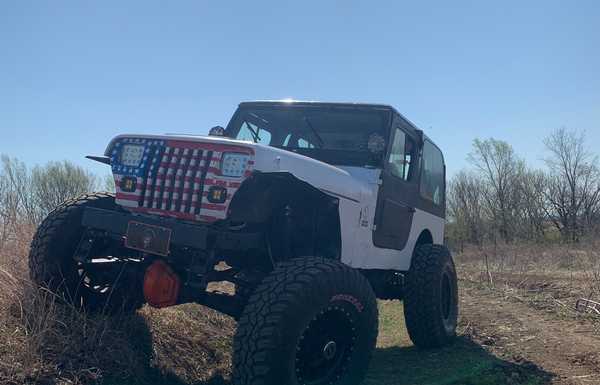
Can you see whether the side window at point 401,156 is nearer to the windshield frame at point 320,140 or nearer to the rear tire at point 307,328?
the windshield frame at point 320,140

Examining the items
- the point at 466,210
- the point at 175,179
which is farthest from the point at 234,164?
the point at 466,210

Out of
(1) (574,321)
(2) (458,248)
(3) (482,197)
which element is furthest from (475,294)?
(3) (482,197)

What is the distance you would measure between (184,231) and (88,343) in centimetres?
106

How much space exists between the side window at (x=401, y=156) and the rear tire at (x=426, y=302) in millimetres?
876

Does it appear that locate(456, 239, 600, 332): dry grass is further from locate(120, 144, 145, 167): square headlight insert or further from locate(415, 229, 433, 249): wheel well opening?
locate(120, 144, 145, 167): square headlight insert

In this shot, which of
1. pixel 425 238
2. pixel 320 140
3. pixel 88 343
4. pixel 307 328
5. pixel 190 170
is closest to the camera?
pixel 307 328

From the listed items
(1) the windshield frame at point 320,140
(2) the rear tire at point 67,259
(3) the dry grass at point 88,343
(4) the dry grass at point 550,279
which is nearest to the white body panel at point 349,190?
(1) the windshield frame at point 320,140

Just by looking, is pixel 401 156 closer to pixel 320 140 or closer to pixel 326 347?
pixel 320 140

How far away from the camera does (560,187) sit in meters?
36.8

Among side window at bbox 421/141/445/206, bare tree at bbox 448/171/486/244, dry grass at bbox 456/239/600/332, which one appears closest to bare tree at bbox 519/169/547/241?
bare tree at bbox 448/171/486/244

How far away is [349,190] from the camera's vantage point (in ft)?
13.8

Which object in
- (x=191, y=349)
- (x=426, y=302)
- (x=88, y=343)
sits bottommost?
(x=191, y=349)

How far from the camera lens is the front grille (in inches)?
138

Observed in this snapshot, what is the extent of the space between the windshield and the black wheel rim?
176 cm
